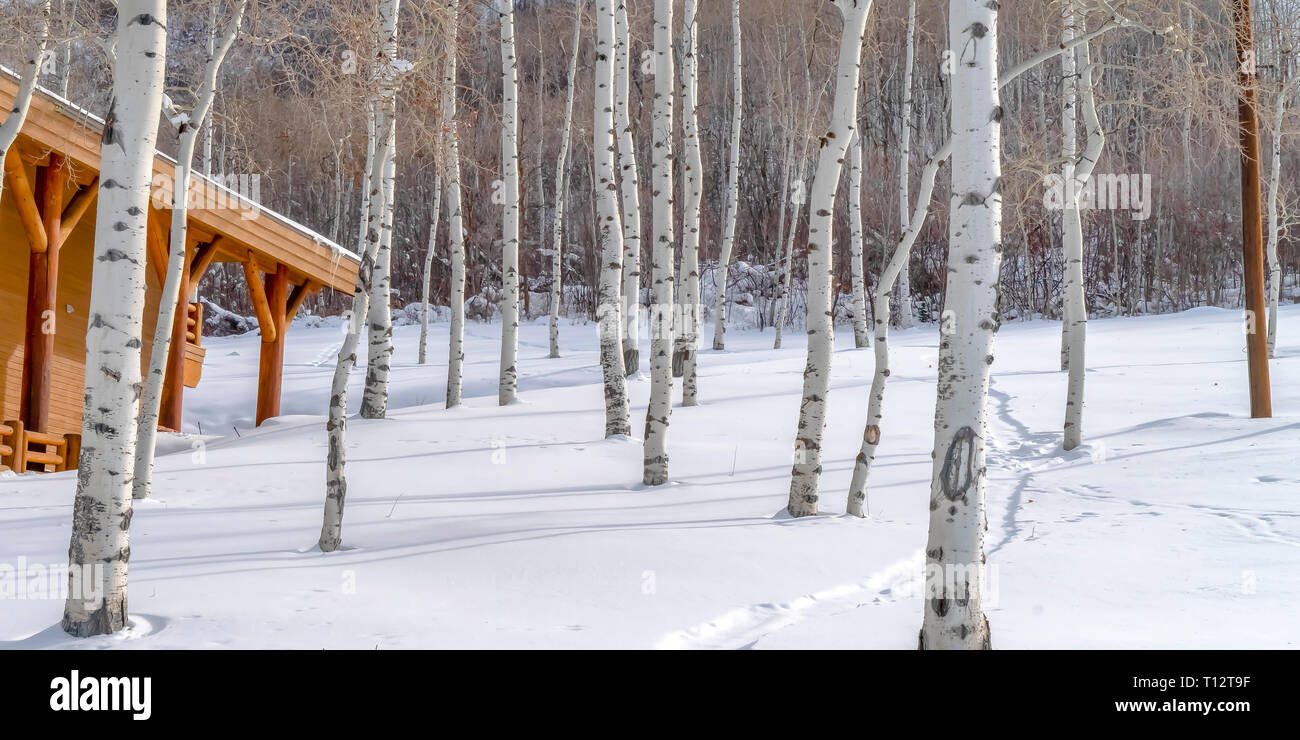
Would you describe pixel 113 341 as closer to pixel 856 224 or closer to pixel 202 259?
pixel 202 259

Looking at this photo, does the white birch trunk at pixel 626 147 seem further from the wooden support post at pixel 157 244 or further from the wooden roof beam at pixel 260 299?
the wooden support post at pixel 157 244

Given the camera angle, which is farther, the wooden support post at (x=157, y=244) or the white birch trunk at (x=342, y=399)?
the wooden support post at (x=157, y=244)

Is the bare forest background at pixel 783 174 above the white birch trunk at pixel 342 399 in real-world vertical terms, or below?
above

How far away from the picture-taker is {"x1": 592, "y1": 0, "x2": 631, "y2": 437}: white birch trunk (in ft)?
31.3

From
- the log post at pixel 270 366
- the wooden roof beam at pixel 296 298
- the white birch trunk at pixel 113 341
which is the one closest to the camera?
the white birch trunk at pixel 113 341

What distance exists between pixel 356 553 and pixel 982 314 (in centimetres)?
403

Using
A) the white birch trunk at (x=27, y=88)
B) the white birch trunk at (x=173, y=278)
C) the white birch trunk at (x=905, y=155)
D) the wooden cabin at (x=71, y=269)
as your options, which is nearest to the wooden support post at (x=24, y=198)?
the wooden cabin at (x=71, y=269)

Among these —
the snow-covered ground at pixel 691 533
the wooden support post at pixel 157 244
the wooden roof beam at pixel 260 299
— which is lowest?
the snow-covered ground at pixel 691 533

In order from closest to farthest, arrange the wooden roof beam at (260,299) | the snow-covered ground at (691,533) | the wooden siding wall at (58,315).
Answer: the snow-covered ground at (691,533) < the wooden siding wall at (58,315) < the wooden roof beam at (260,299)

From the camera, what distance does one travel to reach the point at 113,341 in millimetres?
3975

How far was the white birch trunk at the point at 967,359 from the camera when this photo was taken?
11.6 ft

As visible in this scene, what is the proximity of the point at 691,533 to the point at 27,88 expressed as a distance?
6445 mm

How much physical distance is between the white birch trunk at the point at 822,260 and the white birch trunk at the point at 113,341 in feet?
14.0
